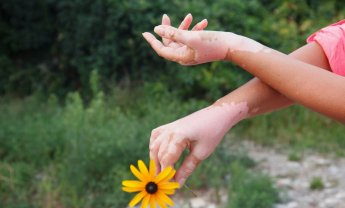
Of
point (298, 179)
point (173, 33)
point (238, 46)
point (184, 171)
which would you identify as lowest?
point (298, 179)

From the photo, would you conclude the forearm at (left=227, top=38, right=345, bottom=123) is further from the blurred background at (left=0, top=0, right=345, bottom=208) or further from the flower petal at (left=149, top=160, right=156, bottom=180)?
the blurred background at (left=0, top=0, right=345, bottom=208)

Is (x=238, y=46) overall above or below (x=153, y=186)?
above

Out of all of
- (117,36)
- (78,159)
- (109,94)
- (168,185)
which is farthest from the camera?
(117,36)

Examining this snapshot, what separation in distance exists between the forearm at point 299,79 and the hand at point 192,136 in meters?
0.12

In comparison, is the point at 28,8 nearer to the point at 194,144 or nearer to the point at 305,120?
the point at 305,120

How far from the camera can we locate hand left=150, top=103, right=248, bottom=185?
1.40 m

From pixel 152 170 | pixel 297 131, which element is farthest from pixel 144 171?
pixel 297 131

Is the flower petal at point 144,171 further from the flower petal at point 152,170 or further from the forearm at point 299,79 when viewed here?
the forearm at point 299,79

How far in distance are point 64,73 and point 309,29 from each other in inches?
85.0

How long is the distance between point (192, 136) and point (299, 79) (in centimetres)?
27

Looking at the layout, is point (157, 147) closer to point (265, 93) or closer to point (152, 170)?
point (152, 170)

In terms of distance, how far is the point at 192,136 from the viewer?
1.44 meters

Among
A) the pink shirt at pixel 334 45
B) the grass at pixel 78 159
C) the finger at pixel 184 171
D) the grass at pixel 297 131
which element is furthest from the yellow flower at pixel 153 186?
the grass at pixel 297 131

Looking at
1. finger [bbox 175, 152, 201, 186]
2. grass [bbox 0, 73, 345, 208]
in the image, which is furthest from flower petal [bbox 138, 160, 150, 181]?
grass [bbox 0, 73, 345, 208]
